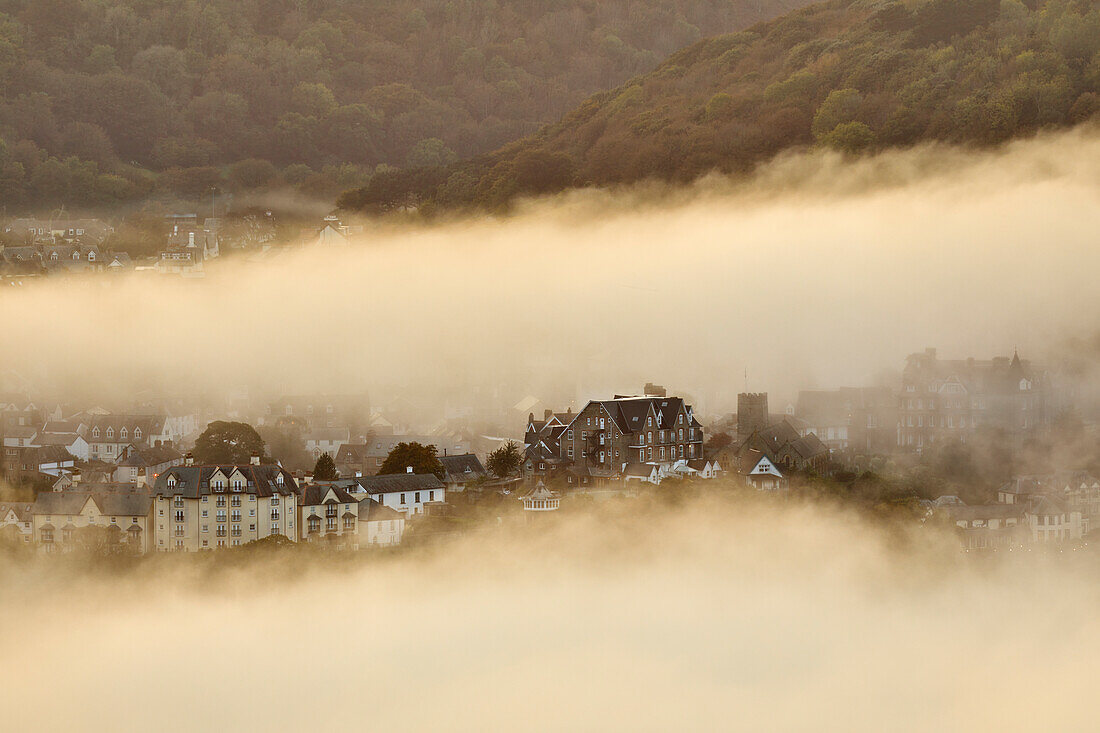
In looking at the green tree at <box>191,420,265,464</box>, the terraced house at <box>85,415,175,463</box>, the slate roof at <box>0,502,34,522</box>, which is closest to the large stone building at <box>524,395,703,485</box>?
the green tree at <box>191,420,265,464</box>

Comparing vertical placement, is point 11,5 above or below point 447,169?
above

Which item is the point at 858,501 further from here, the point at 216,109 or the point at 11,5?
the point at 11,5

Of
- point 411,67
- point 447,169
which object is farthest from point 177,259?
point 411,67

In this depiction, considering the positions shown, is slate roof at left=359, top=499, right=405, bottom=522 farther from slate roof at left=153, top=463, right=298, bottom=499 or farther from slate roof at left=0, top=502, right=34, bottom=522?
slate roof at left=0, top=502, right=34, bottom=522

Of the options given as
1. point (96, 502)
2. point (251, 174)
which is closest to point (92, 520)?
point (96, 502)

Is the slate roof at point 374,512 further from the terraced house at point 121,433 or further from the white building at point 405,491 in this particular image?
the terraced house at point 121,433
